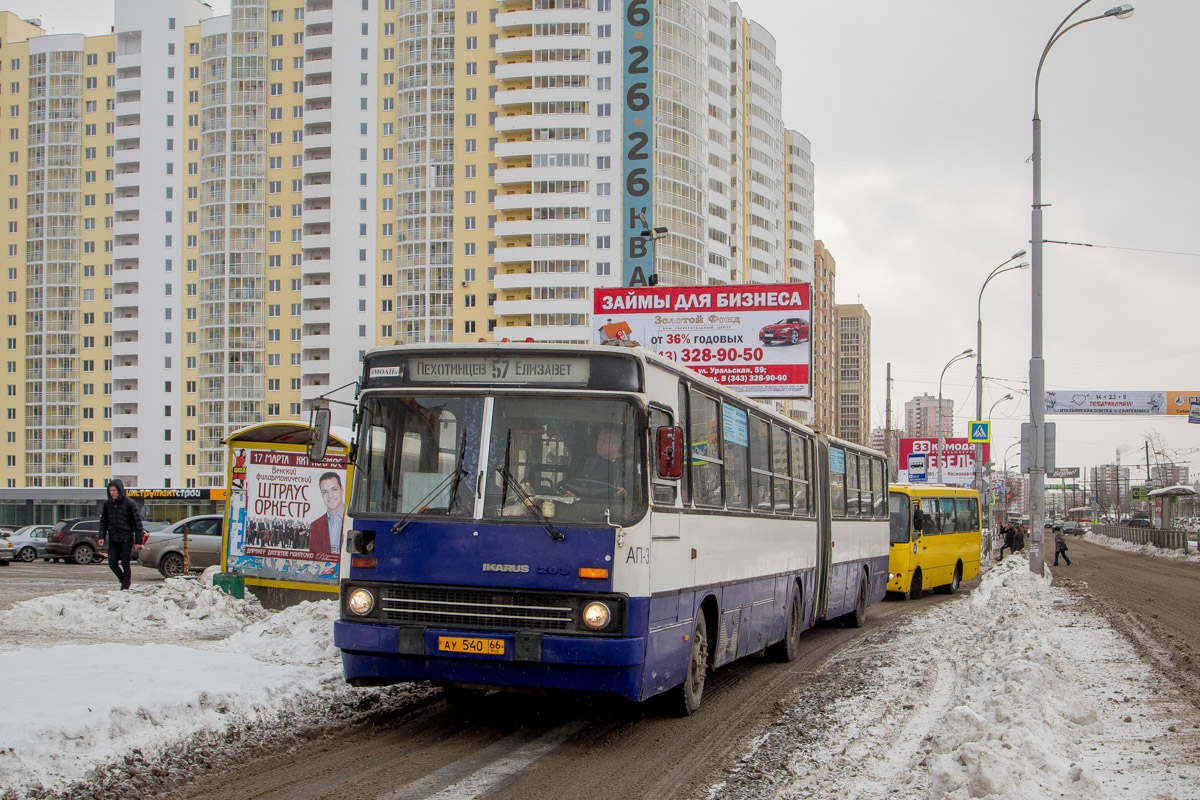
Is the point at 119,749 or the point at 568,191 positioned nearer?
the point at 119,749

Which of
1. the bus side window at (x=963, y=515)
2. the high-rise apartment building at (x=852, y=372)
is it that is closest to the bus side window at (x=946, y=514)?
the bus side window at (x=963, y=515)

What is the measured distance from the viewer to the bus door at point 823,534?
50.3 feet

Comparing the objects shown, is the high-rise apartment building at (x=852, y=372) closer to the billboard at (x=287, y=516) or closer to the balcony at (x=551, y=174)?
the balcony at (x=551, y=174)

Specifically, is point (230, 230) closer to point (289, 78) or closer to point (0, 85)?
point (289, 78)

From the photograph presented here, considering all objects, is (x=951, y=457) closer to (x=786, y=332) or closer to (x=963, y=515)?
(x=963, y=515)

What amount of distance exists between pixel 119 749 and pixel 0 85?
363ft

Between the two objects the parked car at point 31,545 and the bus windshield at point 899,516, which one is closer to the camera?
the bus windshield at point 899,516

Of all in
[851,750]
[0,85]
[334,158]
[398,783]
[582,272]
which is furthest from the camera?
[0,85]

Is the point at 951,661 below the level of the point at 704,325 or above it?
below

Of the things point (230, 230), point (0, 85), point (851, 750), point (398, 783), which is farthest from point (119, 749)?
point (0, 85)

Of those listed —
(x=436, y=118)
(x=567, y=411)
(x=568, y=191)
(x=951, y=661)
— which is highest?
(x=436, y=118)

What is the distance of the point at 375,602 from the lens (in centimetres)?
812

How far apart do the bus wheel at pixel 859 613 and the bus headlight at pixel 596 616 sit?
11.4 m

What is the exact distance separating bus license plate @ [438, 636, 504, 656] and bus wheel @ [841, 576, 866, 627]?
38.2 ft
